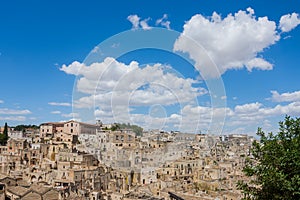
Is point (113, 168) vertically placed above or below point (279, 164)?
below

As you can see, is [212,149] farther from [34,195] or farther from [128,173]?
[34,195]

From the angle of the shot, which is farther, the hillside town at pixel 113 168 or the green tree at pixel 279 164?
the hillside town at pixel 113 168

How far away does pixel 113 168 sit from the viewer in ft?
75.9

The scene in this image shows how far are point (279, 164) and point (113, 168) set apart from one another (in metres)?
18.3

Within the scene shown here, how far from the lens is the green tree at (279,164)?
5547mm

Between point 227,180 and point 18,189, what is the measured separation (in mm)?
12827

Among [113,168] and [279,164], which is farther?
[113,168]

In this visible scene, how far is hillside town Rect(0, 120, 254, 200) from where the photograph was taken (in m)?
15.1

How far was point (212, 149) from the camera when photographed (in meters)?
35.4

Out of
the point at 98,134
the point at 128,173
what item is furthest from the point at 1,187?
the point at 98,134

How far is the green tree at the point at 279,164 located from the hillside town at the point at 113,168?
20.9ft

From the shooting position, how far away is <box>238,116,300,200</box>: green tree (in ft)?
18.2

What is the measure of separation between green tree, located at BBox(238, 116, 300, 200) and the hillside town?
6355mm

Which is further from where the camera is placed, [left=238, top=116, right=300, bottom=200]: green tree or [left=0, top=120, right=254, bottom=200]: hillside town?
[left=0, top=120, right=254, bottom=200]: hillside town
